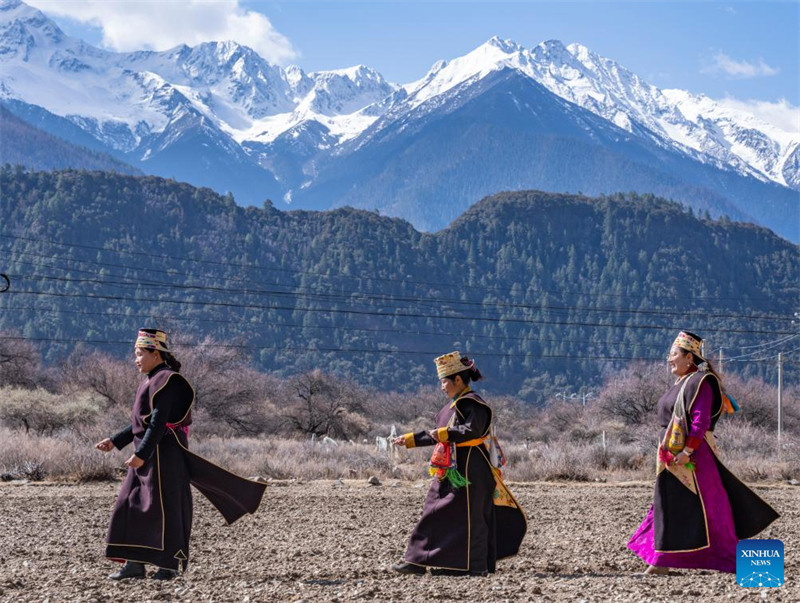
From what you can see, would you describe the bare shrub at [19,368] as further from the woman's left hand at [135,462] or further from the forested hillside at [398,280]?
the woman's left hand at [135,462]

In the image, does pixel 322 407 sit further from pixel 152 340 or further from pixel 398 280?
pixel 398 280

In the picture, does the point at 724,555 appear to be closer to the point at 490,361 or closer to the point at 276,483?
the point at 276,483

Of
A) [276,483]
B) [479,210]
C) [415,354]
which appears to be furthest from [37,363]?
[479,210]

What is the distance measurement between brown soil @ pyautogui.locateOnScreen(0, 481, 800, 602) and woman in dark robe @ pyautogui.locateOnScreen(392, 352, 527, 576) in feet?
0.82

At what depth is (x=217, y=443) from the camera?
29062 mm

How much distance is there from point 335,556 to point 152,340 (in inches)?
98.5

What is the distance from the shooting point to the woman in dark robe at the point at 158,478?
389 inches

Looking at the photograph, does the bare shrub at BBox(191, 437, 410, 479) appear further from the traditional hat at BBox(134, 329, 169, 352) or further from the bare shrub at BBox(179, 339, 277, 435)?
the bare shrub at BBox(179, 339, 277, 435)

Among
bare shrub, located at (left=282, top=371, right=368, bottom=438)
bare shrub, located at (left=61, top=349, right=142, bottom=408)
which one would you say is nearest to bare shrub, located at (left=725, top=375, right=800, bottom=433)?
bare shrub, located at (left=282, top=371, right=368, bottom=438)

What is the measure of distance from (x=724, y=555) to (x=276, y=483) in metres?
12.0

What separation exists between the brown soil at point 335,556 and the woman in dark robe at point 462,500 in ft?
0.82

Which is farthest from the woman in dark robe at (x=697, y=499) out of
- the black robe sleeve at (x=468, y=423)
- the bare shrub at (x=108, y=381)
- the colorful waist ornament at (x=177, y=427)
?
the bare shrub at (x=108, y=381)

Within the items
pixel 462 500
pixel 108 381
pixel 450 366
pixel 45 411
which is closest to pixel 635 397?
pixel 108 381

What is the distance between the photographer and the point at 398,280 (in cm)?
10894
